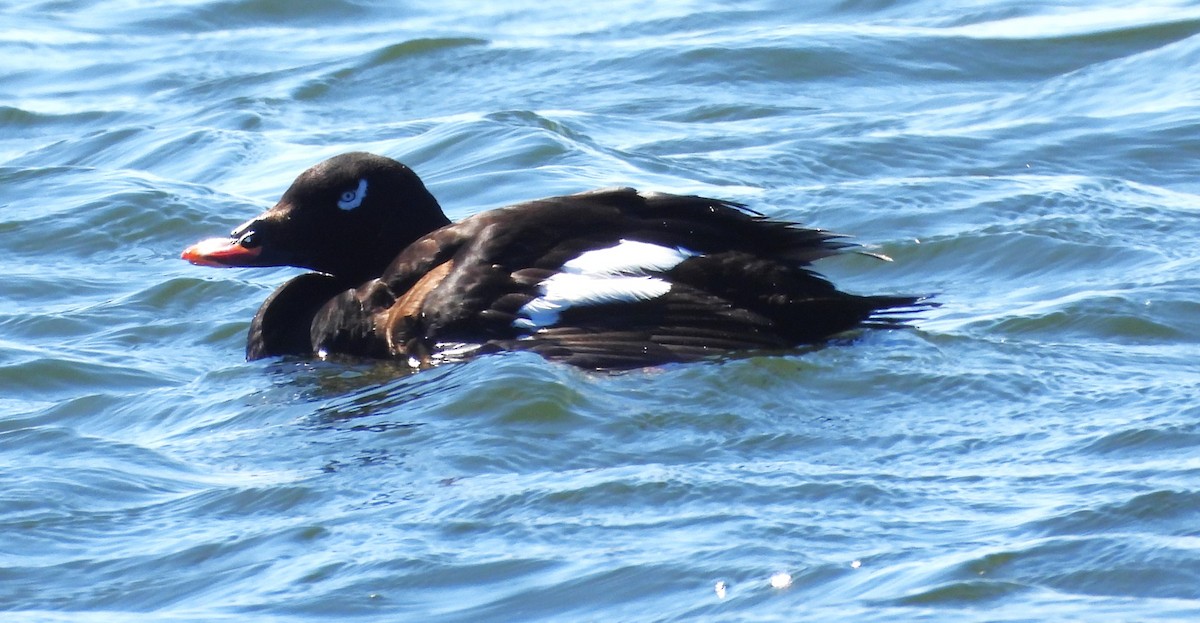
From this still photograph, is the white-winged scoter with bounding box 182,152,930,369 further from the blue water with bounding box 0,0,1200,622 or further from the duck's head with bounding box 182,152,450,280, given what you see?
the duck's head with bounding box 182,152,450,280

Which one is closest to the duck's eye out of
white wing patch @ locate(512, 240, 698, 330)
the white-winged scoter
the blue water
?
the white-winged scoter

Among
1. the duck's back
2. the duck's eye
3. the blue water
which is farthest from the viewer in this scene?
the duck's eye

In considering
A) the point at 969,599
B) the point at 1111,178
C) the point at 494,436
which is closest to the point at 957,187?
the point at 1111,178

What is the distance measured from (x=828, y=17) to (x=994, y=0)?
3.83 feet

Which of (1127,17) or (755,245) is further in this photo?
(1127,17)

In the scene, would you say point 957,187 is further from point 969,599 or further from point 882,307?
point 969,599

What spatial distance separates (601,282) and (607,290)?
0.04 metres

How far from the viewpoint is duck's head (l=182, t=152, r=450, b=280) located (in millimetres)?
7941

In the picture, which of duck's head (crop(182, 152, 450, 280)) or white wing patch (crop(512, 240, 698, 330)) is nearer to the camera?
white wing patch (crop(512, 240, 698, 330))

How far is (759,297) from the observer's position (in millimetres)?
7098

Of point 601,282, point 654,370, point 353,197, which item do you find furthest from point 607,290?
point 353,197

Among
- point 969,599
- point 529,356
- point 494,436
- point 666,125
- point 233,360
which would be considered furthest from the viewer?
point 666,125

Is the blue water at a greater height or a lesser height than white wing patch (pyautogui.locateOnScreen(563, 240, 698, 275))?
lesser

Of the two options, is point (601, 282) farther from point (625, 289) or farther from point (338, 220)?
point (338, 220)
